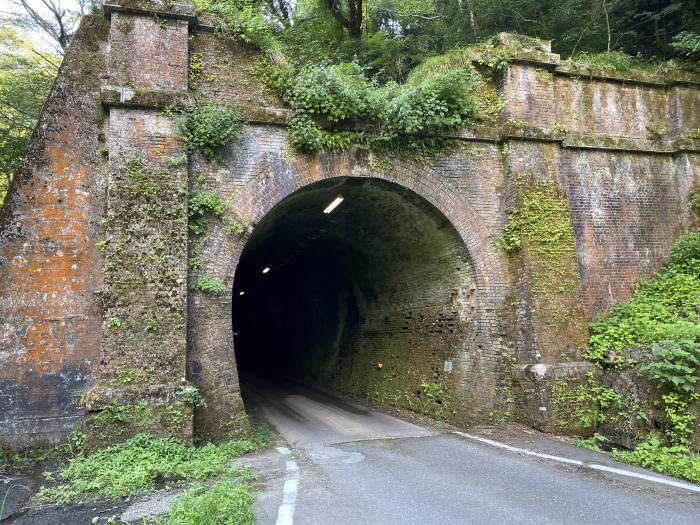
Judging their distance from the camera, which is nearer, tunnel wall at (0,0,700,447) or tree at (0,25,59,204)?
tunnel wall at (0,0,700,447)

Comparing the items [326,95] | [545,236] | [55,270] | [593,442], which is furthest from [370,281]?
[55,270]

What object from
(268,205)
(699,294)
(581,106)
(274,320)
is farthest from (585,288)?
(274,320)

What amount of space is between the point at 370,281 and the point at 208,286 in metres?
6.56

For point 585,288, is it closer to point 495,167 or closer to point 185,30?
point 495,167

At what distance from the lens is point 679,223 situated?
1107 cm

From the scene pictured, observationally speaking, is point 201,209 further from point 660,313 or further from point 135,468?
point 660,313

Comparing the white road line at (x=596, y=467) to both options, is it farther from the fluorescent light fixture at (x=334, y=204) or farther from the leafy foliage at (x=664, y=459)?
the fluorescent light fixture at (x=334, y=204)

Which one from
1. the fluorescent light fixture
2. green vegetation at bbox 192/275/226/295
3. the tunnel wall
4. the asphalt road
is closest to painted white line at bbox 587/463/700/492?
the asphalt road

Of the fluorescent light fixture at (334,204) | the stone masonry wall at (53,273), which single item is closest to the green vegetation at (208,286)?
the stone masonry wall at (53,273)

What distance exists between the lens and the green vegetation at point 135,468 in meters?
6.07

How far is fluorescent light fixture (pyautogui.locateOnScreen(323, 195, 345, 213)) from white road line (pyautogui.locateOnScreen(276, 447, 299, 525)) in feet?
17.4

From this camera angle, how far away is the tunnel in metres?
10.3

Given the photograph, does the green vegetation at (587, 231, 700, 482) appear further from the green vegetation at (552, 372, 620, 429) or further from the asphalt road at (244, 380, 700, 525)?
the asphalt road at (244, 380, 700, 525)

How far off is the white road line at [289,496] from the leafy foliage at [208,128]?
16.7ft
